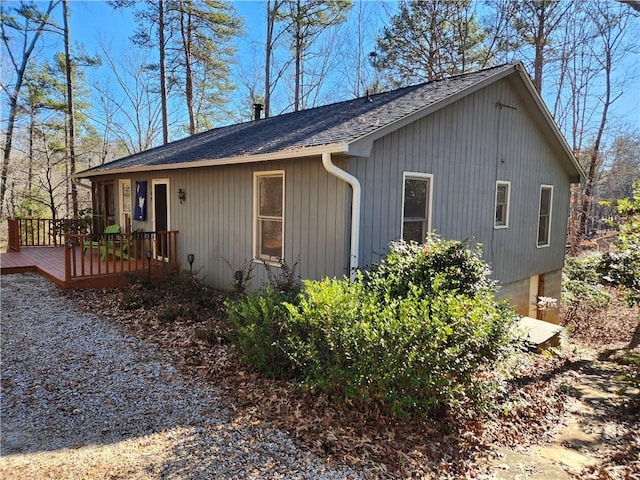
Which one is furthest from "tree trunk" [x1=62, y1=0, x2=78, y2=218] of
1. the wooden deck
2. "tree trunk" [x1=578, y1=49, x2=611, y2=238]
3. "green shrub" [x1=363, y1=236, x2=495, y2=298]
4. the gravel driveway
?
"tree trunk" [x1=578, y1=49, x2=611, y2=238]

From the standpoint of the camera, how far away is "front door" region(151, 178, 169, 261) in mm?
8750

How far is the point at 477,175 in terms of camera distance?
24.6 ft

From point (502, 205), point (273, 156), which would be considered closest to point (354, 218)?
point (273, 156)

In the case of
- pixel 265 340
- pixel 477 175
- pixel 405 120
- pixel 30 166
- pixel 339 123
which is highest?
pixel 30 166

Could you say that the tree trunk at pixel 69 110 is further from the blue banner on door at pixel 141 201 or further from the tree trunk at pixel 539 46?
the tree trunk at pixel 539 46

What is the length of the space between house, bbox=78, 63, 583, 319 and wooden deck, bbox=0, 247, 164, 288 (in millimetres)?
1030

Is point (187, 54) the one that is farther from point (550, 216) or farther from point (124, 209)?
point (550, 216)

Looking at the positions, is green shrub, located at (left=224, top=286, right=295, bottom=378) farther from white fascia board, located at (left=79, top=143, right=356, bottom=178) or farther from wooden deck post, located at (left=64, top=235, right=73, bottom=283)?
wooden deck post, located at (left=64, top=235, right=73, bottom=283)

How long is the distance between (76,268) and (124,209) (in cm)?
272

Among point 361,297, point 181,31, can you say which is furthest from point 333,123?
point 181,31

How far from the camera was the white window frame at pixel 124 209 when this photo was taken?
10.0 meters

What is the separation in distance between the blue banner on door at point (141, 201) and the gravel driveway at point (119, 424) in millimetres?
4582

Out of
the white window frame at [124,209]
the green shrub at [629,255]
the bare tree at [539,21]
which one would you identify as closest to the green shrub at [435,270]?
the green shrub at [629,255]

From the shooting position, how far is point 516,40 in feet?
49.7
